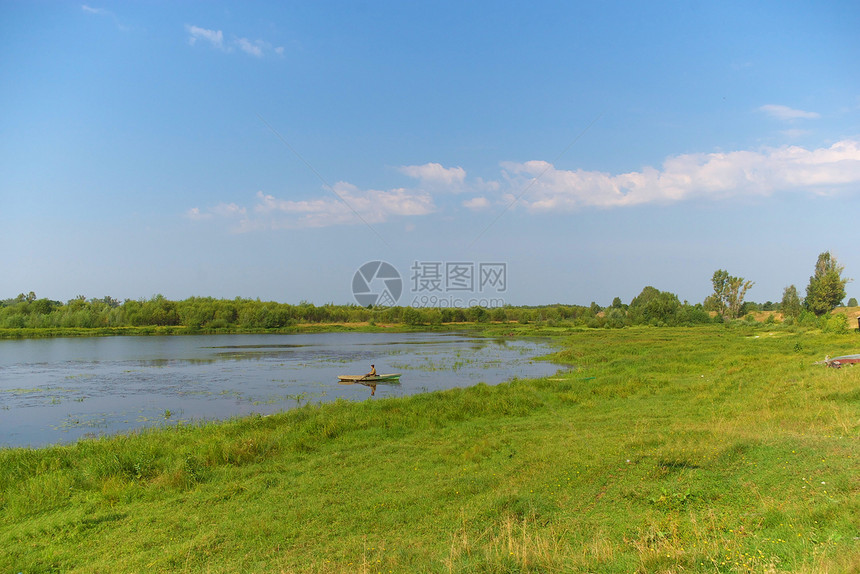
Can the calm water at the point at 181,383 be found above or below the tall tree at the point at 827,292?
below

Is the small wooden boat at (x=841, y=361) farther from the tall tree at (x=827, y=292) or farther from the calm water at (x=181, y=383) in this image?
the tall tree at (x=827, y=292)

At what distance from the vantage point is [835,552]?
392cm

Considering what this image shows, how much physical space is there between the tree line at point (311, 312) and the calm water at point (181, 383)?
127ft

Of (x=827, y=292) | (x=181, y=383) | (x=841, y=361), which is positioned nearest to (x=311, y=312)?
(x=181, y=383)

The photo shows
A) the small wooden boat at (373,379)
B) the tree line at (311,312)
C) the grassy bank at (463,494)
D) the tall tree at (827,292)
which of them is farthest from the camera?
the tree line at (311,312)

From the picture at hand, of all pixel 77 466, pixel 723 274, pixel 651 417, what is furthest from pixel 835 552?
pixel 723 274

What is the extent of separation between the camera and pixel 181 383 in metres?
24.6

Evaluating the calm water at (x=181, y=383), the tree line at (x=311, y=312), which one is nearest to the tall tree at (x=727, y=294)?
the tree line at (x=311, y=312)

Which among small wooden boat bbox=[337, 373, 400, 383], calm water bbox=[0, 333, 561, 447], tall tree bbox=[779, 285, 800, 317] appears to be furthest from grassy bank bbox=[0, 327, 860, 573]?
tall tree bbox=[779, 285, 800, 317]

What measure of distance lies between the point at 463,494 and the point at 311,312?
9742 cm

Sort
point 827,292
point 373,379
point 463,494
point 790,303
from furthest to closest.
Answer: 1. point 790,303
2. point 827,292
3. point 373,379
4. point 463,494

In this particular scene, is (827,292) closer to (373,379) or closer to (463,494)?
(373,379)

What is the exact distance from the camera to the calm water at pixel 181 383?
54.2ft

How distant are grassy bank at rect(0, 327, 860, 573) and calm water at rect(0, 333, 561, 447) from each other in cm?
545
